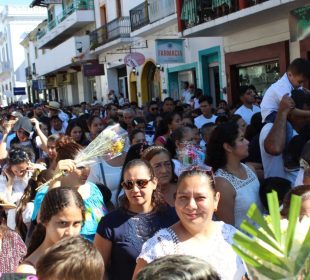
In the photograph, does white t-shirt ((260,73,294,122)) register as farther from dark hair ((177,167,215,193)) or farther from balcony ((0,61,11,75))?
balcony ((0,61,11,75))

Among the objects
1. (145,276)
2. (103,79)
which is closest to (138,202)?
(145,276)

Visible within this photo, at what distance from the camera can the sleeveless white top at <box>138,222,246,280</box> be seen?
251 cm

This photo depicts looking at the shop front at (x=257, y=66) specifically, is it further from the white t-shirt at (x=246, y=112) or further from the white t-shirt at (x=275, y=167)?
the white t-shirt at (x=275, y=167)

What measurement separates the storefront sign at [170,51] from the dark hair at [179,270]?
15.1 meters

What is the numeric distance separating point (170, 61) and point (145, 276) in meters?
16.0

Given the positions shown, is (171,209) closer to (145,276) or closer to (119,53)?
(145,276)

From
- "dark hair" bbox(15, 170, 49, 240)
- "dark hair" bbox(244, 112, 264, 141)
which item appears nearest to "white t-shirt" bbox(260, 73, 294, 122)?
"dark hair" bbox(244, 112, 264, 141)

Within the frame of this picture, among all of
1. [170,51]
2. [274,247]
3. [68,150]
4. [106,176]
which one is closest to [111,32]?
[170,51]

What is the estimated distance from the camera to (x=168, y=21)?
17.5m

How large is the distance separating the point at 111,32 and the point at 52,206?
69.0 feet

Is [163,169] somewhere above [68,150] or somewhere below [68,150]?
below

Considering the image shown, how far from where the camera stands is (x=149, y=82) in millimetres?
22188

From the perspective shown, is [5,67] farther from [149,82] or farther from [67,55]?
[149,82]

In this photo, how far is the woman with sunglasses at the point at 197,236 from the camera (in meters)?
2.53
